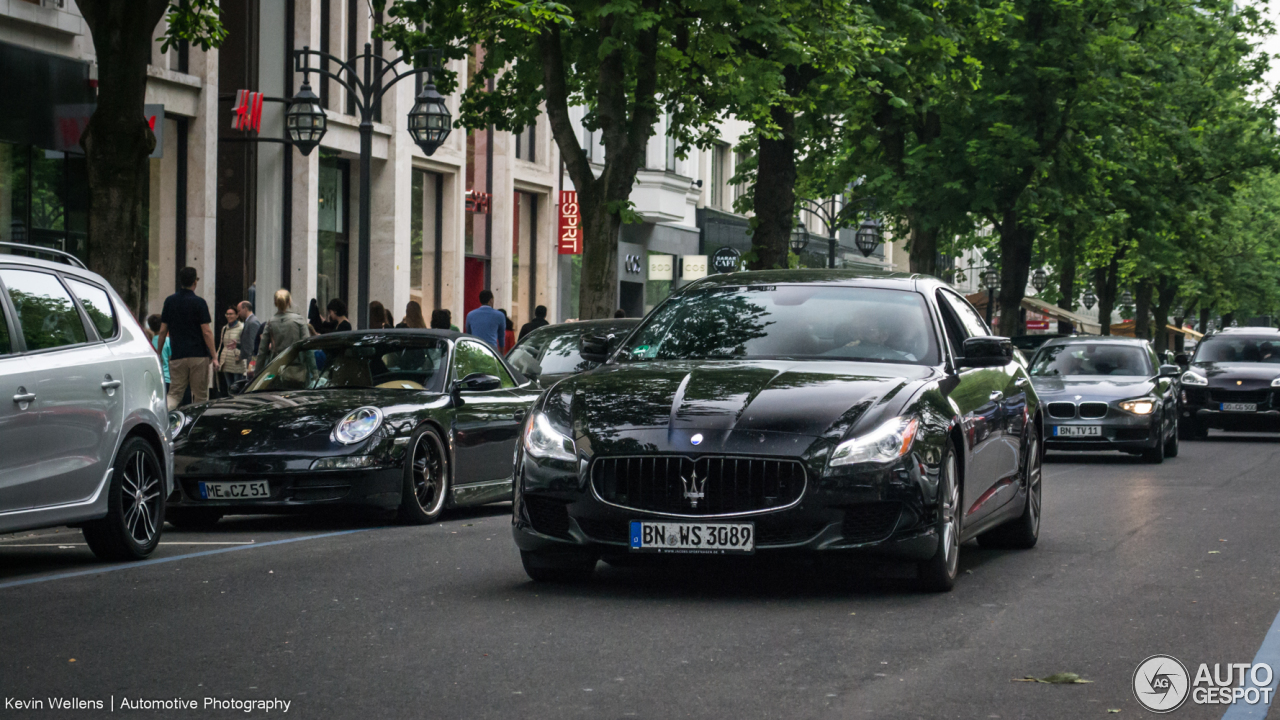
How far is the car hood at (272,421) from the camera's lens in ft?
38.5

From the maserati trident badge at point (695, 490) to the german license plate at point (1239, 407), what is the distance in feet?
70.6

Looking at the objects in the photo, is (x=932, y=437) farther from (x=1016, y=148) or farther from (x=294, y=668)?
(x=1016, y=148)

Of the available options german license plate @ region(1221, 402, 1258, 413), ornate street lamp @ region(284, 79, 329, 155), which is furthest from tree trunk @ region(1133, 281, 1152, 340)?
ornate street lamp @ region(284, 79, 329, 155)

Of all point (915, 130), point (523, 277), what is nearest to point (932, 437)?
point (915, 130)

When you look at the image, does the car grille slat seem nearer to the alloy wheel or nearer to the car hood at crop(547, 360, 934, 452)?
the car hood at crop(547, 360, 934, 452)

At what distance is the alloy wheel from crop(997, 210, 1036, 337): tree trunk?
26723 millimetres

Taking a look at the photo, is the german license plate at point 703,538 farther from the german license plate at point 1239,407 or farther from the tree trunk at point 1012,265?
the tree trunk at point 1012,265

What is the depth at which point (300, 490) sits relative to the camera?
11.7 meters

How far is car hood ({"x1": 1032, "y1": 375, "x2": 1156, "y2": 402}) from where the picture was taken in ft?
70.2

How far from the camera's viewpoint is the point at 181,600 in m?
8.04

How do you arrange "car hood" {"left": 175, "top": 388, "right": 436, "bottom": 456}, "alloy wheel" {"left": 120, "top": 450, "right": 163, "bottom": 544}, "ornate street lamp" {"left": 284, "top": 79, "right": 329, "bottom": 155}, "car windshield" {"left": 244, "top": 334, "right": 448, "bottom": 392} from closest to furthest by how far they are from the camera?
1. "alloy wheel" {"left": 120, "top": 450, "right": 163, "bottom": 544}
2. "car hood" {"left": 175, "top": 388, "right": 436, "bottom": 456}
3. "car windshield" {"left": 244, "top": 334, "right": 448, "bottom": 392}
4. "ornate street lamp" {"left": 284, "top": 79, "right": 329, "bottom": 155}

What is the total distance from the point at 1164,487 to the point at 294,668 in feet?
39.6

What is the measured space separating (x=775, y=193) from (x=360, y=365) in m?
14.9

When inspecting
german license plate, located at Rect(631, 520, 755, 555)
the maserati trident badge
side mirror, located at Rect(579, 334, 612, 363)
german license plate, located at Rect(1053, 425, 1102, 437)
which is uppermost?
side mirror, located at Rect(579, 334, 612, 363)
